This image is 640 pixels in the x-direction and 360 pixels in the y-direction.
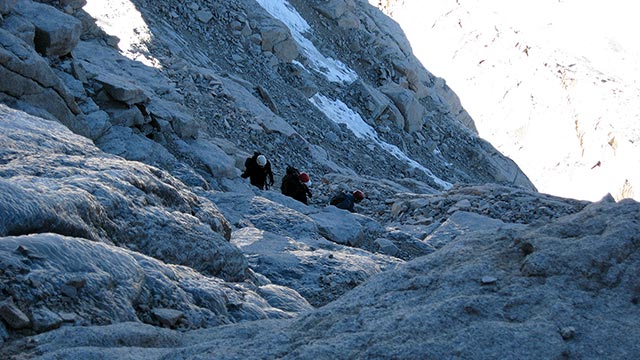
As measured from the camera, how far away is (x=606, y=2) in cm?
5178

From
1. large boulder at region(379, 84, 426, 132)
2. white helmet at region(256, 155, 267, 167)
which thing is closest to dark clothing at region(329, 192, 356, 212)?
white helmet at region(256, 155, 267, 167)

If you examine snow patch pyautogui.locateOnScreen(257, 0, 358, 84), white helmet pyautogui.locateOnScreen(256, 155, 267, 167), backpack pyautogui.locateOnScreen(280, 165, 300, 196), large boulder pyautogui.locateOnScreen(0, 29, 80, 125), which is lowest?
large boulder pyautogui.locateOnScreen(0, 29, 80, 125)

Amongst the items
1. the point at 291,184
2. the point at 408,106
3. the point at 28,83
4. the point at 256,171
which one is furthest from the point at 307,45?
the point at 28,83

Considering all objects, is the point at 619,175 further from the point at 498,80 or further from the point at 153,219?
the point at 153,219

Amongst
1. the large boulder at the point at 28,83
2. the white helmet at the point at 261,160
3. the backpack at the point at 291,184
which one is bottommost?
the large boulder at the point at 28,83

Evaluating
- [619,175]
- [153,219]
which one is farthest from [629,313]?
[619,175]

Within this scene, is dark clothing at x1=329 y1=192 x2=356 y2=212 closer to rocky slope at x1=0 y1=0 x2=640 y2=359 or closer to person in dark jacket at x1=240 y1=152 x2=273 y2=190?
rocky slope at x1=0 y1=0 x2=640 y2=359

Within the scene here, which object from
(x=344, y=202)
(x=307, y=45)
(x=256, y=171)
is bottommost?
(x=256, y=171)

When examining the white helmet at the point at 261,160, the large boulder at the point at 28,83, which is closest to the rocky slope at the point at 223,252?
the large boulder at the point at 28,83

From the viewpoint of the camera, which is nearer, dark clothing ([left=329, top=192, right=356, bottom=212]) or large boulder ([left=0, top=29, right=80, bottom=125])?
large boulder ([left=0, top=29, right=80, bottom=125])

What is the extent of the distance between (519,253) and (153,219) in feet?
10.3

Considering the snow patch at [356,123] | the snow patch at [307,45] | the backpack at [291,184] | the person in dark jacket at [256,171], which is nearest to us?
the backpack at [291,184]

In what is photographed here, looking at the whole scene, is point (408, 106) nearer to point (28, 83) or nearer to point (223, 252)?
point (28, 83)

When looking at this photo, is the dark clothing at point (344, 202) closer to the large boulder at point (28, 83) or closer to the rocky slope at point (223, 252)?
the rocky slope at point (223, 252)
